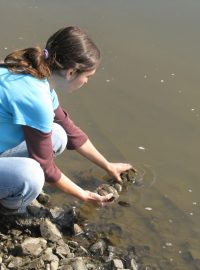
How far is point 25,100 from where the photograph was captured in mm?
2896

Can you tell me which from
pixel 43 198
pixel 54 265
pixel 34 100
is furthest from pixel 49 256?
pixel 34 100

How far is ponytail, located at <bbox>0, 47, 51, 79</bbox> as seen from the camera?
2936 millimetres

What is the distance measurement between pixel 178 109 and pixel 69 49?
264 cm

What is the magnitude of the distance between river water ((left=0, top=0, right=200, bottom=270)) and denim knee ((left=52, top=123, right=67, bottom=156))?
0.56m

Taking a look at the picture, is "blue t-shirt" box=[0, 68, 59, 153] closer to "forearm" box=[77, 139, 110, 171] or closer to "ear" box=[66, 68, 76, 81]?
"ear" box=[66, 68, 76, 81]

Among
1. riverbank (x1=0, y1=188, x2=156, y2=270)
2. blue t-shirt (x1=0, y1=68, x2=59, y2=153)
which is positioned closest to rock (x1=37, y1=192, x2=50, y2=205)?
riverbank (x1=0, y1=188, x2=156, y2=270)

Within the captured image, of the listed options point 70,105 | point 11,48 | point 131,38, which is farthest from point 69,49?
point 131,38

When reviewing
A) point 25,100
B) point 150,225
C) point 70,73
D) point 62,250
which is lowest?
point 150,225

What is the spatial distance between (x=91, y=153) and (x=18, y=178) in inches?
37.8

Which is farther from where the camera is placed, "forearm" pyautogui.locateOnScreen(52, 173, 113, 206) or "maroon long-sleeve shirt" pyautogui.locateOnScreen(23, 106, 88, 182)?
"forearm" pyautogui.locateOnScreen(52, 173, 113, 206)

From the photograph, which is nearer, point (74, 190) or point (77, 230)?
point (74, 190)

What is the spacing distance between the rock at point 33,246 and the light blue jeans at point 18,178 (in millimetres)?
234

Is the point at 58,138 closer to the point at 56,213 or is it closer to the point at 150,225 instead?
the point at 56,213

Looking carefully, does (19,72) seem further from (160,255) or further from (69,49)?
(160,255)
